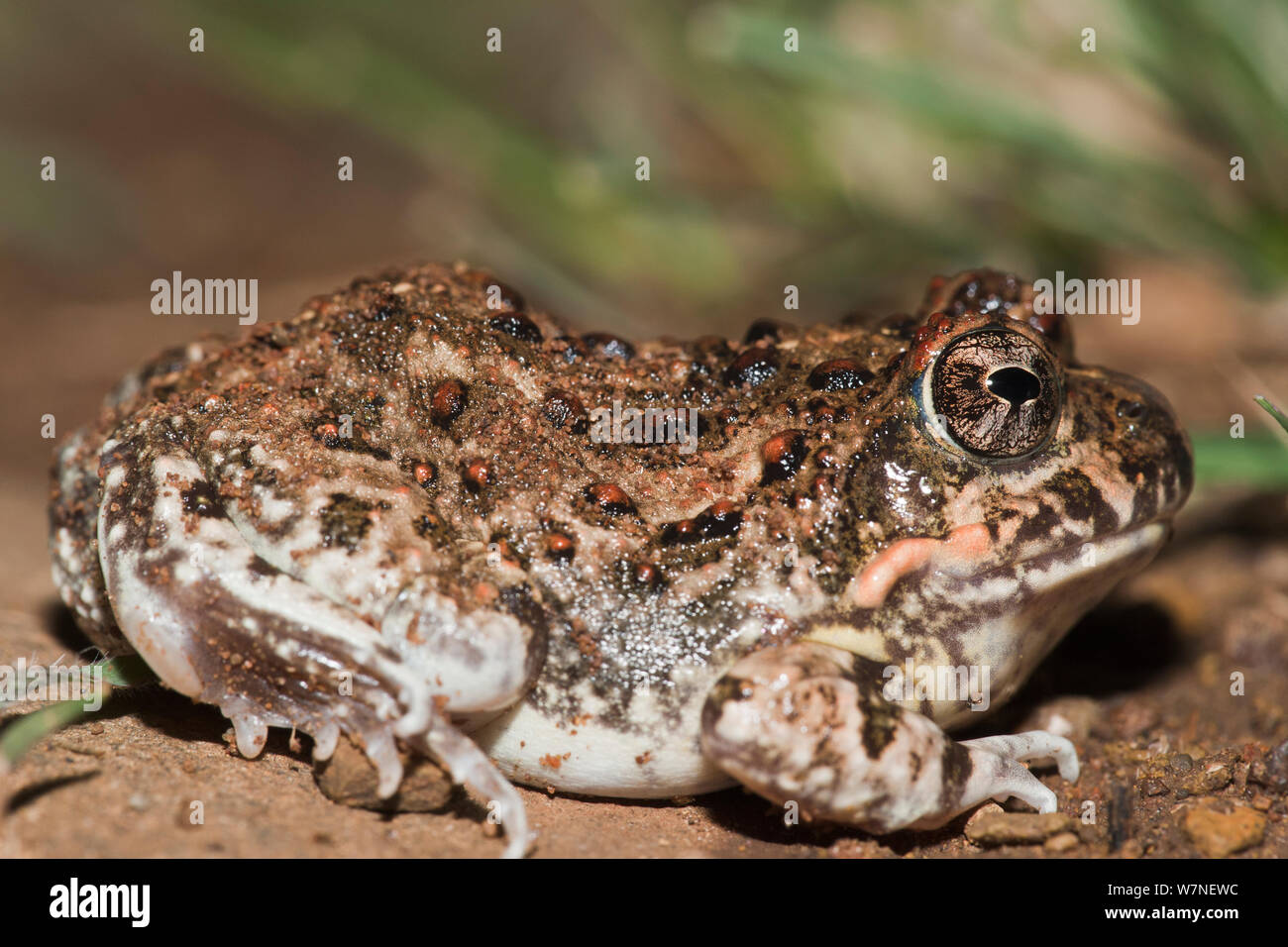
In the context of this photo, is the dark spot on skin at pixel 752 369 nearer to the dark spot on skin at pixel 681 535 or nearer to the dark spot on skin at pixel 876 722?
the dark spot on skin at pixel 681 535

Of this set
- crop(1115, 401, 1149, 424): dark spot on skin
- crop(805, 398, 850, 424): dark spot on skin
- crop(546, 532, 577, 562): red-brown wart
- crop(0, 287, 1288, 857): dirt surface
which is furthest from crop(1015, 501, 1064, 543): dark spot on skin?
crop(546, 532, 577, 562): red-brown wart

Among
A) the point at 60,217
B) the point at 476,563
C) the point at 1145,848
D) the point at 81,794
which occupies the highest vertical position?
the point at 60,217

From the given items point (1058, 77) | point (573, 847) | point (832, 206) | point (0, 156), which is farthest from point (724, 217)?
point (0, 156)

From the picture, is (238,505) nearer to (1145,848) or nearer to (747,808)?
(747,808)

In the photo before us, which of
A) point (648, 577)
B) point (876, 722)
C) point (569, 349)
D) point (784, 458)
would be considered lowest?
point (876, 722)

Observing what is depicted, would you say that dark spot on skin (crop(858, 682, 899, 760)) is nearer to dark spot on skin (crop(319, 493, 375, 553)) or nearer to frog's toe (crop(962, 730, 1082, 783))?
frog's toe (crop(962, 730, 1082, 783))

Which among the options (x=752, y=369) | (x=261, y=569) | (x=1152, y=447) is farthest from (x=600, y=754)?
(x=1152, y=447)

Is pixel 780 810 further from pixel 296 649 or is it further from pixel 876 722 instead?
pixel 296 649
